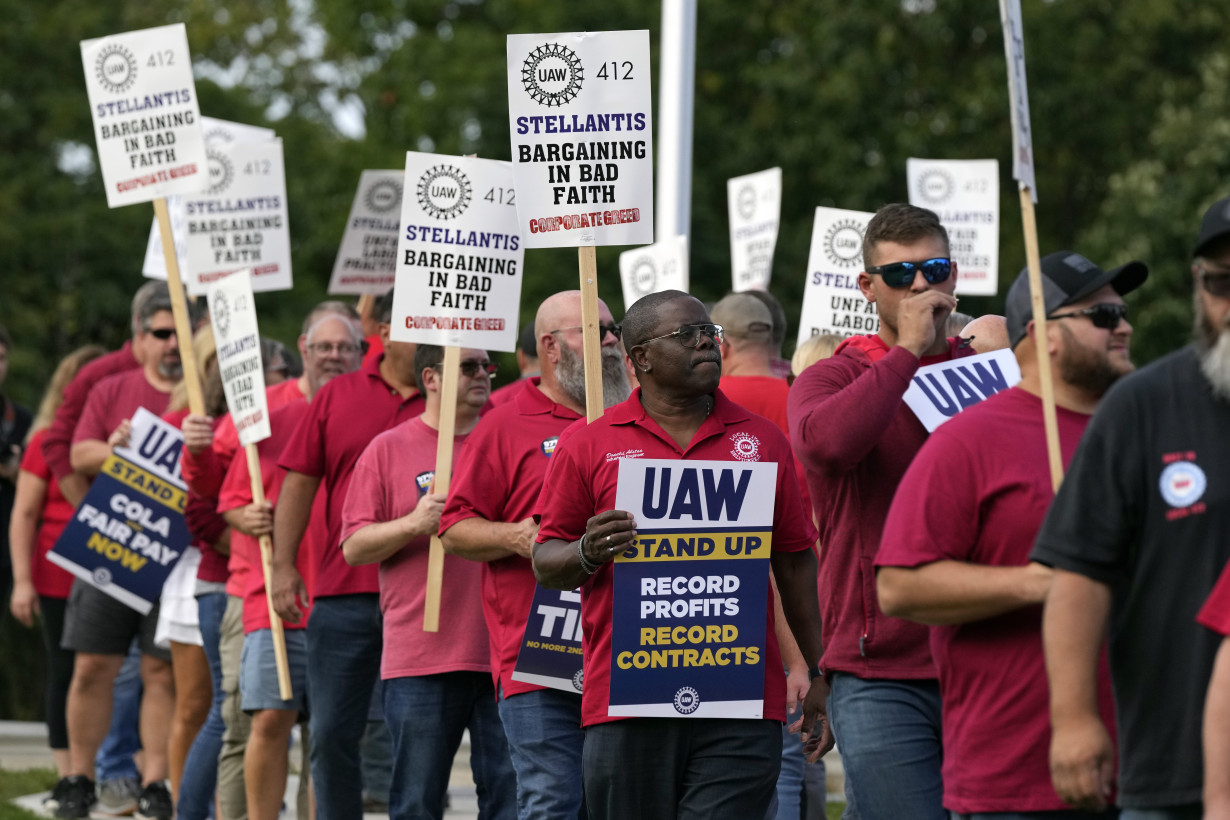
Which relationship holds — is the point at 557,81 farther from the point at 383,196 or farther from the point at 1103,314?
the point at 383,196

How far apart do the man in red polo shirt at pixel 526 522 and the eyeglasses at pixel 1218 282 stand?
9.16 ft

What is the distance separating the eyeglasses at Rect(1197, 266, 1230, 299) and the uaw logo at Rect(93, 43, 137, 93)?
706 centimetres

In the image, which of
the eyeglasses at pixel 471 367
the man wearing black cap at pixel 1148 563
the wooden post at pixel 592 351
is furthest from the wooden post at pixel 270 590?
the man wearing black cap at pixel 1148 563

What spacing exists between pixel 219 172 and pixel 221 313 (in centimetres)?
268

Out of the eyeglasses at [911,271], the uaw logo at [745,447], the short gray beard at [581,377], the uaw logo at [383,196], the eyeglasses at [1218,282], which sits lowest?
the uaw logo at [745,447]

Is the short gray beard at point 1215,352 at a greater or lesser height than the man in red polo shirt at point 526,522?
greater

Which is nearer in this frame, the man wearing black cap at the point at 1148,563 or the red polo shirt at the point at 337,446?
the man wearing black cap at the point at 1148,563

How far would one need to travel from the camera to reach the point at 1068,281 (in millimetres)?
4242

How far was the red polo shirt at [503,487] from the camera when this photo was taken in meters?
6.36

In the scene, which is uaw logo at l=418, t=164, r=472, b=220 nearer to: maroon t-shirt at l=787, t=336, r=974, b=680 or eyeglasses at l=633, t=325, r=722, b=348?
eyeglasses at l=633, t=325, r=722, b=348

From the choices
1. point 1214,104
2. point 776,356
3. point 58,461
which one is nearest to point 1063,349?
point 776,356

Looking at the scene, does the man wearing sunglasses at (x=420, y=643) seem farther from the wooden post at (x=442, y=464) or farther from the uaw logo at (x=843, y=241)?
the uaw logo at (x=843, y=241)

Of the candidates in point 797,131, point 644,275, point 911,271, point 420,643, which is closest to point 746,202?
point 644,275

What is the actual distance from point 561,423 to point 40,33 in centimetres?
2257
